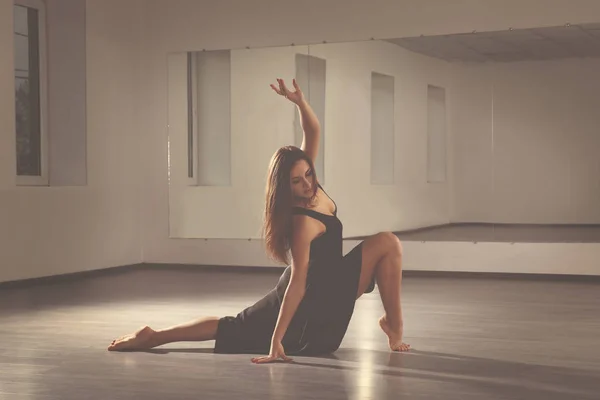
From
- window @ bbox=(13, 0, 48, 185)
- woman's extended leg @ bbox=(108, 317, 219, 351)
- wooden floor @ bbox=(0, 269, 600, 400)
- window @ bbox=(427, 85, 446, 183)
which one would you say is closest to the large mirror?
window @ bbox=(427, 85, 446, 183)

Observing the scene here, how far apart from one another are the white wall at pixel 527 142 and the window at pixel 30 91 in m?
3.47

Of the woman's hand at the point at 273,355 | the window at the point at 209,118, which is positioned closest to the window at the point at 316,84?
the window at the point at 209,118

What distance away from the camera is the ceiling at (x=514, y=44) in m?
7.67

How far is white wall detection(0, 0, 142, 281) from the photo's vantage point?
7.34 meters

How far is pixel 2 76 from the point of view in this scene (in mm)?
7242

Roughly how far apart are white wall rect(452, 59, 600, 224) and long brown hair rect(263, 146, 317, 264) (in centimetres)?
430

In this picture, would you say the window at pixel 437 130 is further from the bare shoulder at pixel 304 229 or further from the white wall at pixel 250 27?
the bare shoulder at pixel 304 229

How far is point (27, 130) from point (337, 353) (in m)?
4.42

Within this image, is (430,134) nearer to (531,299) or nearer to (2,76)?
(531,299)

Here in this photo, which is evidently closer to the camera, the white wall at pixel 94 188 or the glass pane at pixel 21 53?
the white wall at pixel 94 188

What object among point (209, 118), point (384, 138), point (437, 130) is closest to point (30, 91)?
point (209, 118)

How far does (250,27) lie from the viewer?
883 centimetres

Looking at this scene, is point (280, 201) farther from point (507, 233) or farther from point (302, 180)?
point (507, 233)

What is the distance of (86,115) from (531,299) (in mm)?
4181
